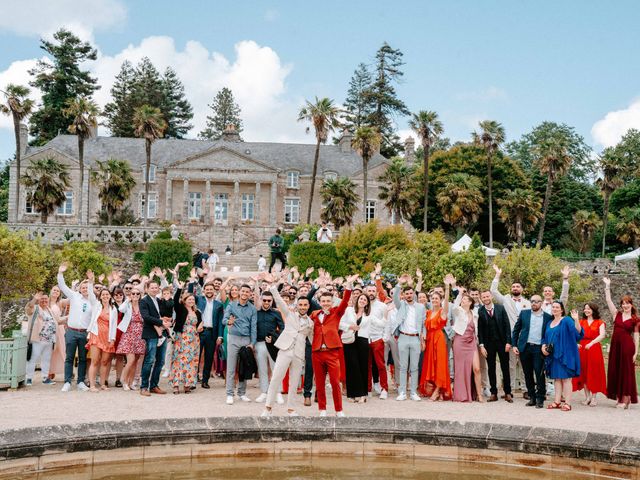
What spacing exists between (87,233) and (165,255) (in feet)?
26.2

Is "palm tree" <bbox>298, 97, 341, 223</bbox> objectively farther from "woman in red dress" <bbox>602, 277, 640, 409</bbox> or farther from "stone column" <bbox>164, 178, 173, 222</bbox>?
"woman in red dress" <bbox>602, 277, 640, 409</bbox>

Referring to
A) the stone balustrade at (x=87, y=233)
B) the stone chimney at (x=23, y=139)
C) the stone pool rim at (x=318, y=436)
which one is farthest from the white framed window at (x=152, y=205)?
the stone pool rim at (x=318, y=436)

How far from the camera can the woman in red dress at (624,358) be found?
34.2 ft

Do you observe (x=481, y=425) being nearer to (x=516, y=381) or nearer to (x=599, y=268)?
(x=516, y=381)

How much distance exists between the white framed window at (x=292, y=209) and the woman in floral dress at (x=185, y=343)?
46.5m

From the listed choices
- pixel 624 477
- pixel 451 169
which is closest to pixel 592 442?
pixel 624 477

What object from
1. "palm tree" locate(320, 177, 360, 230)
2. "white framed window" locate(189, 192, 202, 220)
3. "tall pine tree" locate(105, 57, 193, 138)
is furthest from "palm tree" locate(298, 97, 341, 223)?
"tall pine tree" locate(105, 57, 193, 138)

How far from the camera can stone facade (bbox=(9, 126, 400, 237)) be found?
180 feet

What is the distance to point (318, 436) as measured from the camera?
24.5 ft

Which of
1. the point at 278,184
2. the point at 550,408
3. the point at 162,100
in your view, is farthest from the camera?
→ the point at 162,100

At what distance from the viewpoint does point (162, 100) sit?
243 feet

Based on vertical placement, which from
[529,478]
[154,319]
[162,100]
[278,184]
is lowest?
[529,478]

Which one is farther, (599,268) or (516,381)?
(599,268)

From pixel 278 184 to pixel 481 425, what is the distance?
50595mm
